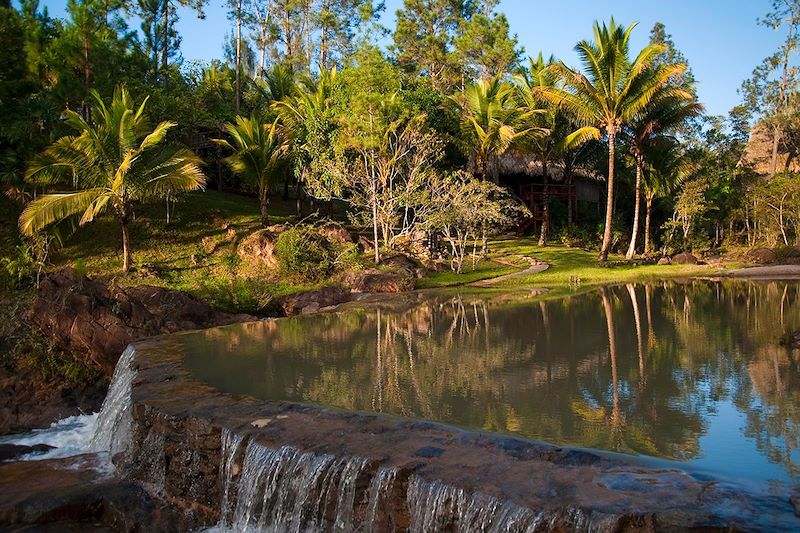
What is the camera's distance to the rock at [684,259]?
25.5m

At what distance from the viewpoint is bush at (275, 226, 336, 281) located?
67.8 ft

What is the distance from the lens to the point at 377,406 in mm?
7719

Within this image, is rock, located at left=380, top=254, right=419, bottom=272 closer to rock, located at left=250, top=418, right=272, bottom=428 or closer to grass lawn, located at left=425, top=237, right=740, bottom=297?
grass lawn, located at left=425, top=237, right=740, bottom=297

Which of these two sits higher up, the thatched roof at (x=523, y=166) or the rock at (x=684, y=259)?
the thatched roof at (x=523, y=166)

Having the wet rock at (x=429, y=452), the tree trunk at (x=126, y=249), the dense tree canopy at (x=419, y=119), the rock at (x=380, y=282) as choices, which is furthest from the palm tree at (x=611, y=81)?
the wet rock at (x=429, y=452)

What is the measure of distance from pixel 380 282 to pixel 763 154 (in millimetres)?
34723

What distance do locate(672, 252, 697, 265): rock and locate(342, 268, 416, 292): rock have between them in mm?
11857

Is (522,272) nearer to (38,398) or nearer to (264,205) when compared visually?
(264,205)

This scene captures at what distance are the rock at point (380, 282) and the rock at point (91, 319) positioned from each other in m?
5.84

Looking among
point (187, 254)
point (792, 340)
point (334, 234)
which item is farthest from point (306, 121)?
point (792, 340)

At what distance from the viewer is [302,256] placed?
68.2 feet

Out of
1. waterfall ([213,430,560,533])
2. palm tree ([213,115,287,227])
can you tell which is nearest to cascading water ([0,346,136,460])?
waterfall ([213,430,560,533])

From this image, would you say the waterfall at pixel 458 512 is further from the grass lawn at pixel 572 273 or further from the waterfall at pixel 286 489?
the grass lawn at pixel 572 273

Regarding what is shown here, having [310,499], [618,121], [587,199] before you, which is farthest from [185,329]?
[587,199]
